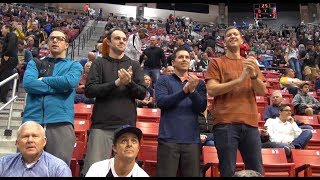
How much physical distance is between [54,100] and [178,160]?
4.07 ft

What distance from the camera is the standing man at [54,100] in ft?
13.0

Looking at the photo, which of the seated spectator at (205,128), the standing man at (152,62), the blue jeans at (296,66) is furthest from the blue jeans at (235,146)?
the blue jeans at (296,66)

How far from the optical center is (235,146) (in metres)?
3.79

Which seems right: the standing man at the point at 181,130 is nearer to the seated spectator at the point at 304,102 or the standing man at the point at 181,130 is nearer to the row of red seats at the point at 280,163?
the row of red seats at the point at 280,163

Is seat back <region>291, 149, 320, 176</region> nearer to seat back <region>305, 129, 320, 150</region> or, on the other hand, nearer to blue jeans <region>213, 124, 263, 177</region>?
seat back <region>305, 129, 320, 150</region>

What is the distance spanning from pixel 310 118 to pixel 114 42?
4.61m

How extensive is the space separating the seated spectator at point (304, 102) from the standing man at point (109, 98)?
16.5ft

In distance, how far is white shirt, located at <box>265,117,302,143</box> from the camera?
246 inches

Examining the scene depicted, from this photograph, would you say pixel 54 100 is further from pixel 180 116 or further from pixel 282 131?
pixel 282 131

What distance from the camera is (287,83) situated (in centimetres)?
1033

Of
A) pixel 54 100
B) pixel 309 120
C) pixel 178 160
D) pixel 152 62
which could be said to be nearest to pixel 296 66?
pixel 309 120

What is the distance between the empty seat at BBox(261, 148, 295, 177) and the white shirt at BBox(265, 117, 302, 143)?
2.57 ft


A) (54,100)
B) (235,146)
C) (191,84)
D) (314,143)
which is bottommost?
(314,143)

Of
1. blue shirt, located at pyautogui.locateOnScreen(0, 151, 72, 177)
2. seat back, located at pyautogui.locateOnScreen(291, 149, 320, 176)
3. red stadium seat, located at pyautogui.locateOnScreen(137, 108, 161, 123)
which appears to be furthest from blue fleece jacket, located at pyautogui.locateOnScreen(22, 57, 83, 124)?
seat back, located at pyautogui.locateOnScreen(291, 149, 320, 176)
